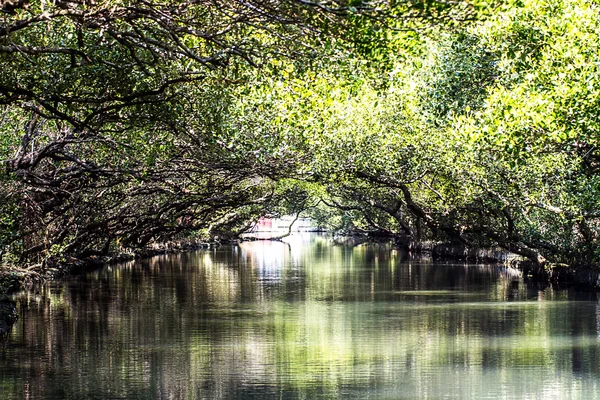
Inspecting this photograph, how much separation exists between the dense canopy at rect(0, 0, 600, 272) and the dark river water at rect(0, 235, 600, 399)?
3.08m

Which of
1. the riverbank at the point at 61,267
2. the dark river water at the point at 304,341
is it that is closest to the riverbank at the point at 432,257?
the riverbank at the point at 61,267

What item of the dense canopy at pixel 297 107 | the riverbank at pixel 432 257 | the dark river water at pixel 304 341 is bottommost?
the dark river water at pixel 304 341

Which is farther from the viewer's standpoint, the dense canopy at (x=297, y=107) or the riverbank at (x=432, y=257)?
the riverbank at (x=432, y=257)

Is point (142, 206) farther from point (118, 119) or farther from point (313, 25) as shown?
point (313, 25)

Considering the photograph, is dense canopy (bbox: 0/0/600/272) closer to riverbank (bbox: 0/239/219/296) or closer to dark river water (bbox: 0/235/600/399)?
riverbank (bbox: 0/239/219/296)

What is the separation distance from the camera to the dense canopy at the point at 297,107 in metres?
13.8

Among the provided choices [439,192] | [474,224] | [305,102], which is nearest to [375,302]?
[305,102]

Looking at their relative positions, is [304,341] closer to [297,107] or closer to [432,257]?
[297,107]

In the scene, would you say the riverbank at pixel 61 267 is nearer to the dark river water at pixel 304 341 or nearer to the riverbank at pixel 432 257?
the riverbank at pixel 432 257

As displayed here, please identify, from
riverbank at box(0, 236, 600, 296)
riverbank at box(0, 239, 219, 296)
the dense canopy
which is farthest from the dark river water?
the dense canopy

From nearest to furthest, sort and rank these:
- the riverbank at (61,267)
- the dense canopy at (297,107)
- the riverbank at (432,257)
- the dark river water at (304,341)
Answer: the dense canopy at (297,107) < the dark river water at (304,341) < the riverbank at (61,267) < the riverbank at (432,257)

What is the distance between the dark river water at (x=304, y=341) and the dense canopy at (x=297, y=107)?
3081 millimetres

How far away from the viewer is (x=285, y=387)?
51.1ft

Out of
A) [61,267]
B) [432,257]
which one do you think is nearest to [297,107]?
[61,267]
